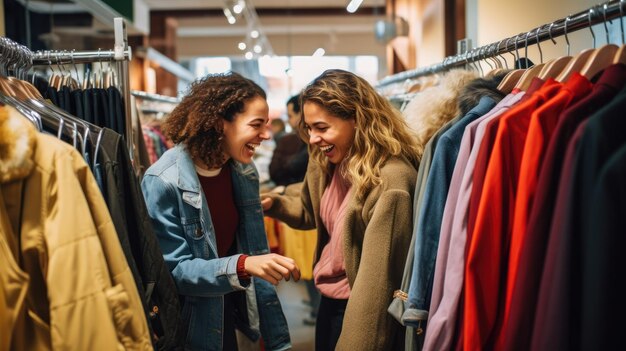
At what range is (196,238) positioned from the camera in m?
1.88

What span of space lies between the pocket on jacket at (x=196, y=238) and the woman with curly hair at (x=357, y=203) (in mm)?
432

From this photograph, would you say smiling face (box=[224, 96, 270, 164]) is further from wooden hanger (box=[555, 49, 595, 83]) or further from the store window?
the store window

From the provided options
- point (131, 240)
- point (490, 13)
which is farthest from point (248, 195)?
point (490, 13)

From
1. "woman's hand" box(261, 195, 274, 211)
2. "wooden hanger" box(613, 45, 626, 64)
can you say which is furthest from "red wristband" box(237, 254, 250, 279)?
"wooden hanger" box(613, 45, 626, 64)

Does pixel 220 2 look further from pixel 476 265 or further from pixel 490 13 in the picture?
pixel 476 265

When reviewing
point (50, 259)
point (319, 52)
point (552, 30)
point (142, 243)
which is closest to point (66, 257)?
point (50, 259)

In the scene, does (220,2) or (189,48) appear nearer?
(220,2)

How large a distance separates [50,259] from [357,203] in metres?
0.95

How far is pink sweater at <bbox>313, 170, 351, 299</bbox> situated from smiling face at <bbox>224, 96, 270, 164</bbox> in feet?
1.06

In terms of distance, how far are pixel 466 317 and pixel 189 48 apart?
967 centimetres

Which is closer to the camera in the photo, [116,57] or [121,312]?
[121,312]

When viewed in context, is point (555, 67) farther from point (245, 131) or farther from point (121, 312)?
point (121, 312)

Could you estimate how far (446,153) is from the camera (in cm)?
152

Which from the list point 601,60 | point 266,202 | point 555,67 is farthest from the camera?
point 266,202
